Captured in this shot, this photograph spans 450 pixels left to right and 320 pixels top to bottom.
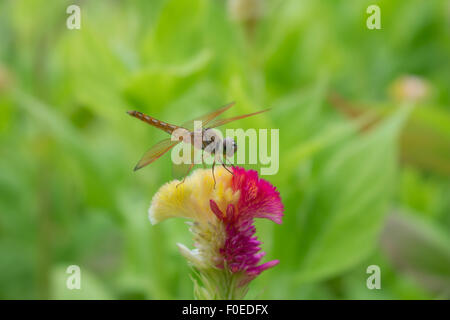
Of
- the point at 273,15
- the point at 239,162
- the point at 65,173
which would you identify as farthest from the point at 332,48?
the point at 239,162

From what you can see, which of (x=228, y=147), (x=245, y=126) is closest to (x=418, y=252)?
(x=245, y=126)

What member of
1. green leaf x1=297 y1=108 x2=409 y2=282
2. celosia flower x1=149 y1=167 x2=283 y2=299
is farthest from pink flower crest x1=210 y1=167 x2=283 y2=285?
green leaf x1=297 y1=108 x2=409 y2=282

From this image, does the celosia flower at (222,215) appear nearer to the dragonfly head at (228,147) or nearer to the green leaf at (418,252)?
the dragonfly head at (228,147)

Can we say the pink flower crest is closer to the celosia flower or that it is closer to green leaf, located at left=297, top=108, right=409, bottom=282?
the celosia flower

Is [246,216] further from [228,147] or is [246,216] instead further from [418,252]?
[418,252]

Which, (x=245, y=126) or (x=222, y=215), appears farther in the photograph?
(x=245, y=126)
